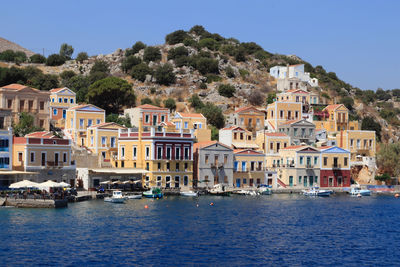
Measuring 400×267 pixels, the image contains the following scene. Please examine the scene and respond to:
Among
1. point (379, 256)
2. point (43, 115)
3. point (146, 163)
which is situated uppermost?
point (43, 115)

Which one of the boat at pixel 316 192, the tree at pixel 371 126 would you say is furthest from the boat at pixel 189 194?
the tree at pixel 371 126

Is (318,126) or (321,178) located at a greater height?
(318,126)

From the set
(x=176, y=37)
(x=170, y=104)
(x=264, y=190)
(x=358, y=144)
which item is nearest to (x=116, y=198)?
(x=264, y=190)

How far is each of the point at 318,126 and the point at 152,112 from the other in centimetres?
2884

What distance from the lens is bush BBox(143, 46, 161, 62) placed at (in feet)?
459

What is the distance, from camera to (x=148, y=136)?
81500 millimetres

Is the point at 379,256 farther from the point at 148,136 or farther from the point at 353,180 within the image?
the point at 353,180

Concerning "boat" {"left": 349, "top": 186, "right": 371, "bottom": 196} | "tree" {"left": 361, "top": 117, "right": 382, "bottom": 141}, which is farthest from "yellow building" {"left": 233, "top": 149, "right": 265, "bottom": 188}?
"tree" {"left": 361, "top": 117, "right": 382, "bottom": 141}

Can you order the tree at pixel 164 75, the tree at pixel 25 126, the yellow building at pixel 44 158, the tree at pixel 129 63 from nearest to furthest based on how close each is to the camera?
the yellow building at pixel 44 158
the tree at pixel 25 126
the tree at pixel 164 75
the tree at pixel 129 63

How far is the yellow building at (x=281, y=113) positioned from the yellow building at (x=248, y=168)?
51.3 ft

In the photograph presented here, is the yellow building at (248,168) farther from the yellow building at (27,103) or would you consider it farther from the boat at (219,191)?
the yellow building at (27,103)

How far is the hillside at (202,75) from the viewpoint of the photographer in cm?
12451

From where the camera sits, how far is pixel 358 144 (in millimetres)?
103000

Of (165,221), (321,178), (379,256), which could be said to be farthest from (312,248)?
(321,178)
